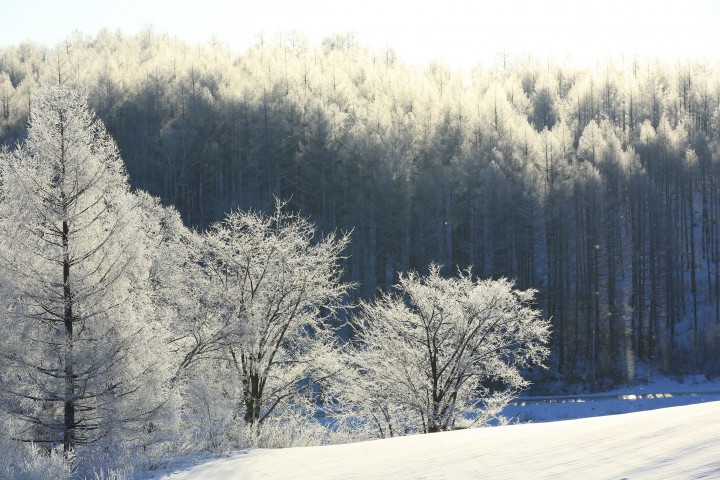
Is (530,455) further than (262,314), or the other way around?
(262,314)

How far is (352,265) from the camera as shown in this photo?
5672cm

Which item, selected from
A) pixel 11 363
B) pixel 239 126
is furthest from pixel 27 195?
pixel 239 126

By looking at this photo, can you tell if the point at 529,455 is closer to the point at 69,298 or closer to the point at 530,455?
the point at 530,455

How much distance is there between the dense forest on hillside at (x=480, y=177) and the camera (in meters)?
54.0

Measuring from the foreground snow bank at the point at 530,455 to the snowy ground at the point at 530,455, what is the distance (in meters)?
0.01

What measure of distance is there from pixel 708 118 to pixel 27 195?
72.6 meters

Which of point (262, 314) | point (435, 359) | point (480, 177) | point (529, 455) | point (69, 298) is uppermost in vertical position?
point (480, 177)

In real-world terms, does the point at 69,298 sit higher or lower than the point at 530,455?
higher

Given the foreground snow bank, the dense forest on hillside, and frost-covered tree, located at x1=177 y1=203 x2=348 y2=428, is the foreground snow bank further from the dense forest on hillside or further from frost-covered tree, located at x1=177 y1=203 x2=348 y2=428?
the dense forest on hillside

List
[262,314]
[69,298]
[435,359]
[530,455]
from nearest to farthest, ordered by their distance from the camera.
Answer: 1. [530,455]
2. [69,298]
3. [262,314]
4. [435,359]

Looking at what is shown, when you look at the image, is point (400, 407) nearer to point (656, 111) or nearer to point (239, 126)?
point (239, 126)

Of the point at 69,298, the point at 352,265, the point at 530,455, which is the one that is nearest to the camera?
the point at 530,455

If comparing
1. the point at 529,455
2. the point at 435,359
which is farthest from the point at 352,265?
the point at 529,455

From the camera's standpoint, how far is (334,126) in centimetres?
6444
